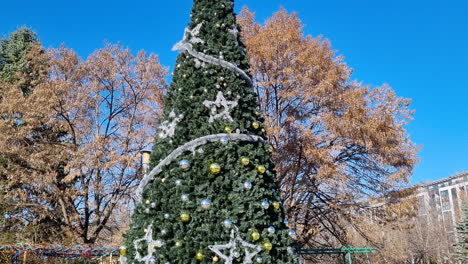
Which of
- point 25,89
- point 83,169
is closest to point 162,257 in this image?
point 83,169

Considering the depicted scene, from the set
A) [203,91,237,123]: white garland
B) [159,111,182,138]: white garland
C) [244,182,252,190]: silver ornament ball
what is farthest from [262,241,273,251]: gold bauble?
[159,111,182,138]: white garland

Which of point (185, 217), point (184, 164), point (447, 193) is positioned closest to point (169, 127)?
point (184, 164)

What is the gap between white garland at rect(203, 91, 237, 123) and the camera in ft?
10.3

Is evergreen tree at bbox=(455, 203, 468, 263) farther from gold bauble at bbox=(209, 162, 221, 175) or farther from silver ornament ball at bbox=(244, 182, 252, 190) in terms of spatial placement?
gold bauble at bbox=(209, 162, 221, 175)

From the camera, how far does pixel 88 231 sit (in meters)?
12.4

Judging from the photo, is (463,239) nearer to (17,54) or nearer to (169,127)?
(169,127)

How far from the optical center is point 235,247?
2.65 meters

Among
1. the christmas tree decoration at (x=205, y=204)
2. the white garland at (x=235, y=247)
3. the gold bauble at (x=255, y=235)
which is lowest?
the white garland at (x=235, y=247)

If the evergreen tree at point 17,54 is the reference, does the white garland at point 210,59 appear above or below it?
below

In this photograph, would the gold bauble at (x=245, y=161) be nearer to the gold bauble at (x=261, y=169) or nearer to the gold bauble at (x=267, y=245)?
the gold bauble at (x=261, y=169)

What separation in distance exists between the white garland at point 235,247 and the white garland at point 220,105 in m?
0.96

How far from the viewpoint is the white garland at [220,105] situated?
10.3 ft

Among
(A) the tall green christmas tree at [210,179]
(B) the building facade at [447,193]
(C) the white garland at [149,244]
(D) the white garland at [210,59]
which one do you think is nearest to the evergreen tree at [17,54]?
(D) the white garland at [210,59]

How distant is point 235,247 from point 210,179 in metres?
0.55
